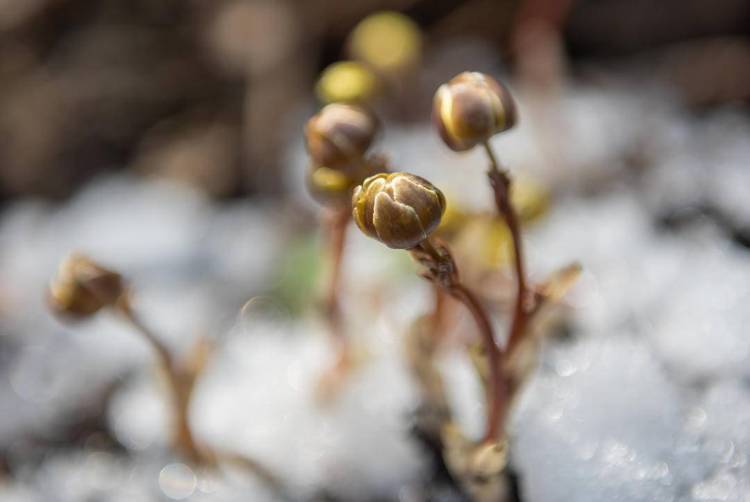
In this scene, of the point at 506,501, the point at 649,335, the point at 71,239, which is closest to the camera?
the point at 506,501

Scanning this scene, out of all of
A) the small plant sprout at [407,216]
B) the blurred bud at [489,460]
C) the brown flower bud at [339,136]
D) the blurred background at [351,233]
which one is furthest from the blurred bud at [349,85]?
the blurred bud at [489,460]

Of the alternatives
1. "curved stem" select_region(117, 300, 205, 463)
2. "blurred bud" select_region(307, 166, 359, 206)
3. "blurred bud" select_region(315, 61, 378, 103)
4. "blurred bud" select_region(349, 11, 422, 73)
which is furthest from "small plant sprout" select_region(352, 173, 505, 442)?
"blurred bud" select_region(349, 11, 422, 73)

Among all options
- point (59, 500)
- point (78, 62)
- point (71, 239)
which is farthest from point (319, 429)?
point (78, 62)

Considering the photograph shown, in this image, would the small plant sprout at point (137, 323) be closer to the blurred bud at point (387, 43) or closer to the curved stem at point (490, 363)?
the curved stem at point (490, 363)

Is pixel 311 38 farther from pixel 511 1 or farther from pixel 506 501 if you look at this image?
pixel 506 501

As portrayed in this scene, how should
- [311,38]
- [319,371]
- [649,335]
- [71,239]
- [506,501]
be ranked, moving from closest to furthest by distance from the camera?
[506,501], [649,335], [319,371], [71,239], [311,38]
